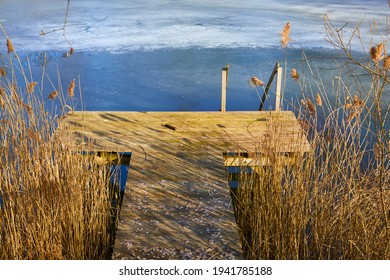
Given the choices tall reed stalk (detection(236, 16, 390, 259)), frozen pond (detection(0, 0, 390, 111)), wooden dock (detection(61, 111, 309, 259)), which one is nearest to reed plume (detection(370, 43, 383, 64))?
tall reed stalk (detection(236, 16, 390, 259))

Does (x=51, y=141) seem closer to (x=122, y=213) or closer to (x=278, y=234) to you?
(x=122, y=213)

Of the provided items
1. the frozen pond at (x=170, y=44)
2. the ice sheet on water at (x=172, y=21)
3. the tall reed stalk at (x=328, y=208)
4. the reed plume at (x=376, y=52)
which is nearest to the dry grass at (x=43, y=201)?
the tall reed stalk at (x=328, y=208)

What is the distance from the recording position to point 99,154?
3461 millimetres

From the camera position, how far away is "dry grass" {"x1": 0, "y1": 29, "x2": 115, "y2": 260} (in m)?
2.28

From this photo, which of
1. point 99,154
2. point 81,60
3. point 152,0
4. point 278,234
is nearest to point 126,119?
point 99,154

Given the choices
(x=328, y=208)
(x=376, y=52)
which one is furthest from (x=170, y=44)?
(x=376, y=52)

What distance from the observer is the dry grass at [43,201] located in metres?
2.28

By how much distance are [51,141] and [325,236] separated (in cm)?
132

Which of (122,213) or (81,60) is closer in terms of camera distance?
(122,213)

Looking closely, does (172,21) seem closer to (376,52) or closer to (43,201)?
(43,201)

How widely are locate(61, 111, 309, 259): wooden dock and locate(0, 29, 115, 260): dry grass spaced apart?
15 cm

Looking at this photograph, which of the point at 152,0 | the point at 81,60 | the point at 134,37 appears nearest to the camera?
the point at 81,60

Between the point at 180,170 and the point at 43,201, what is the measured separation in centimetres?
97

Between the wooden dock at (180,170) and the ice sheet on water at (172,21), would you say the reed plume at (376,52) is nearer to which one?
the wooden dock at (180,170)
